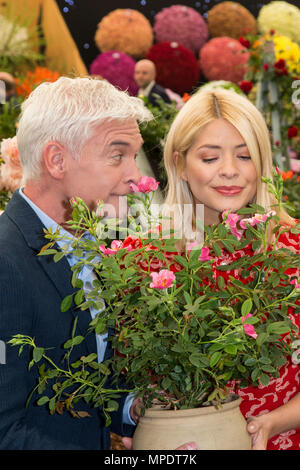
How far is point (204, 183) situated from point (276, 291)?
1.53 feet

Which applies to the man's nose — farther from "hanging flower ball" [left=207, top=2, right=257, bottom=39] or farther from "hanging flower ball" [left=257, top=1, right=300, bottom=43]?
"hanging flower ball" [left=207, top=2, right=257, bottom=39]

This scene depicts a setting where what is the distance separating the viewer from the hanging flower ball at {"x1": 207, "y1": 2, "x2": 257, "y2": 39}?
3561 mm

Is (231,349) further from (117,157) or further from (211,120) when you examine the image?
(211,120)

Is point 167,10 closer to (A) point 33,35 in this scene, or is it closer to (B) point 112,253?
(A) point 33,35

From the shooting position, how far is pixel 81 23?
343 centimetres

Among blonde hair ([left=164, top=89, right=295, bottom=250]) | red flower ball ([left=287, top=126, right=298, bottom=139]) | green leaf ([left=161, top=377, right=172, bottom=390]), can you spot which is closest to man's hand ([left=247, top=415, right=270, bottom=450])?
green leaf ([left=161, top=377, right=172, bottom=390])

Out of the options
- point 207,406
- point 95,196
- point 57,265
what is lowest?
point 207,406

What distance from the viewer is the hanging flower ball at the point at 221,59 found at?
346 cm

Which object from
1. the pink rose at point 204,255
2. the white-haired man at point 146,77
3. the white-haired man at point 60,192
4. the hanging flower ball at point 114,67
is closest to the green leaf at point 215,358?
the pink rose at point 204,255

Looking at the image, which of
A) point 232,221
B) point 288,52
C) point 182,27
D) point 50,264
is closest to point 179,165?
point 50,264

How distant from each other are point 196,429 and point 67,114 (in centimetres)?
59

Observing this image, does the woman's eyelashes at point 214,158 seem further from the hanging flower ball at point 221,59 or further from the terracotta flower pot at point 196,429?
the hanging flower ball at point 221,59
